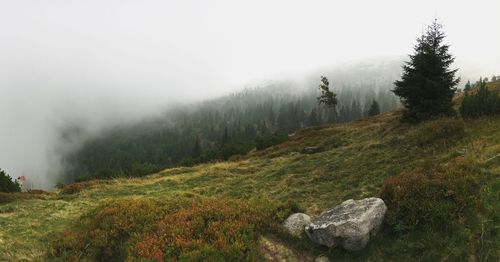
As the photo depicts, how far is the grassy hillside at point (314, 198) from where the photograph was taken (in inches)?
442

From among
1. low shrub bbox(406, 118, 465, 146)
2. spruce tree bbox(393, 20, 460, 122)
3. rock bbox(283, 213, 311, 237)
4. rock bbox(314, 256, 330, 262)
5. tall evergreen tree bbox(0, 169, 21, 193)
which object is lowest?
rock bbox(314, 256, 330, 262)

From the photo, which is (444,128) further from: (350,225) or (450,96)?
(350,225)

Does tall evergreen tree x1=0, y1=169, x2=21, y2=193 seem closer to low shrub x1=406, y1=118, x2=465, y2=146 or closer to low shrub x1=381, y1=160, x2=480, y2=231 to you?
low shrub x1=381, y1=160, x2=480, y2=231

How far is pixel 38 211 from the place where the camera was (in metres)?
21.3

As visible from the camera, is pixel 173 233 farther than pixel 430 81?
No

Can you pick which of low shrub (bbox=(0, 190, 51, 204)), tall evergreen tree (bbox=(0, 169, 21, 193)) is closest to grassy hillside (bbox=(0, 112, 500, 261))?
low shrub (bbox=(0, 190, 51, 204))

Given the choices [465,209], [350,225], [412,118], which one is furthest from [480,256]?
[412,118]

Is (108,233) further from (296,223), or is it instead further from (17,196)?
(17,196)

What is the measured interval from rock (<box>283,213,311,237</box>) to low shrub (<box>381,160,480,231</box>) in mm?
2872

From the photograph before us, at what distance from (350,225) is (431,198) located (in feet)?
9.81

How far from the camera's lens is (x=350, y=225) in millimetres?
11648

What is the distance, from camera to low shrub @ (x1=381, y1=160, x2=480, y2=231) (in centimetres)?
1163

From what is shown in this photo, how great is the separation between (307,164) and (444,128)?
958 cm

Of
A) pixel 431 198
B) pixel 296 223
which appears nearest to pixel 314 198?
pixel 296 223
